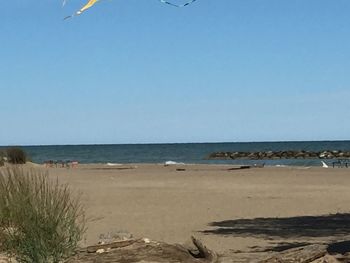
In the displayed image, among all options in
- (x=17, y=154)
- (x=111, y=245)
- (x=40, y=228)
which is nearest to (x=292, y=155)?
(x=17, y=154)

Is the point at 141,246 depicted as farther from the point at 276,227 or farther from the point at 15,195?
the point at 276,227

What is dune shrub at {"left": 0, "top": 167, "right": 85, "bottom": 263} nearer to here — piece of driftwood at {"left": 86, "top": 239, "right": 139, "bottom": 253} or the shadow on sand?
piece of driftwood at {"left": 86, "top": 239, "right": 139, "bottom": 253}

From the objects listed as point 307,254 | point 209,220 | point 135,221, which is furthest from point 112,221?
point 307,254

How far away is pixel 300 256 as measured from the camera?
7.89m

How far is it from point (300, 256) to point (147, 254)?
184cm

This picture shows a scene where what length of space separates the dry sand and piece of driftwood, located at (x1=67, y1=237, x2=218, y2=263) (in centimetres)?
64

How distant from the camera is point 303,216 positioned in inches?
639

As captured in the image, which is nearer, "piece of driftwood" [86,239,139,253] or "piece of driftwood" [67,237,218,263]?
"piece of driftwood" [67,237,218,263]

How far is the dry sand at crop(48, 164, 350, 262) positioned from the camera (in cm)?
1256

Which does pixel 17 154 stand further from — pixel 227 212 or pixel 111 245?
pixel 111 245

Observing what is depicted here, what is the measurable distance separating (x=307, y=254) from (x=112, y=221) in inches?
337

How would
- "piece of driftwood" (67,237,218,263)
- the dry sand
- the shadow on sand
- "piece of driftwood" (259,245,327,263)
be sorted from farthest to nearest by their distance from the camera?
the shadow on sand
the dry sand
"piece of driftwood" (67,237,218,263)
"piece of driftwood" (259,245,327,263)


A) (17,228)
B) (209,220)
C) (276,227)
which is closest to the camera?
(17,228)

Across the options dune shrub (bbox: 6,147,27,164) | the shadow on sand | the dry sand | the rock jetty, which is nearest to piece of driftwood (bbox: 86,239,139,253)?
the dry sand
